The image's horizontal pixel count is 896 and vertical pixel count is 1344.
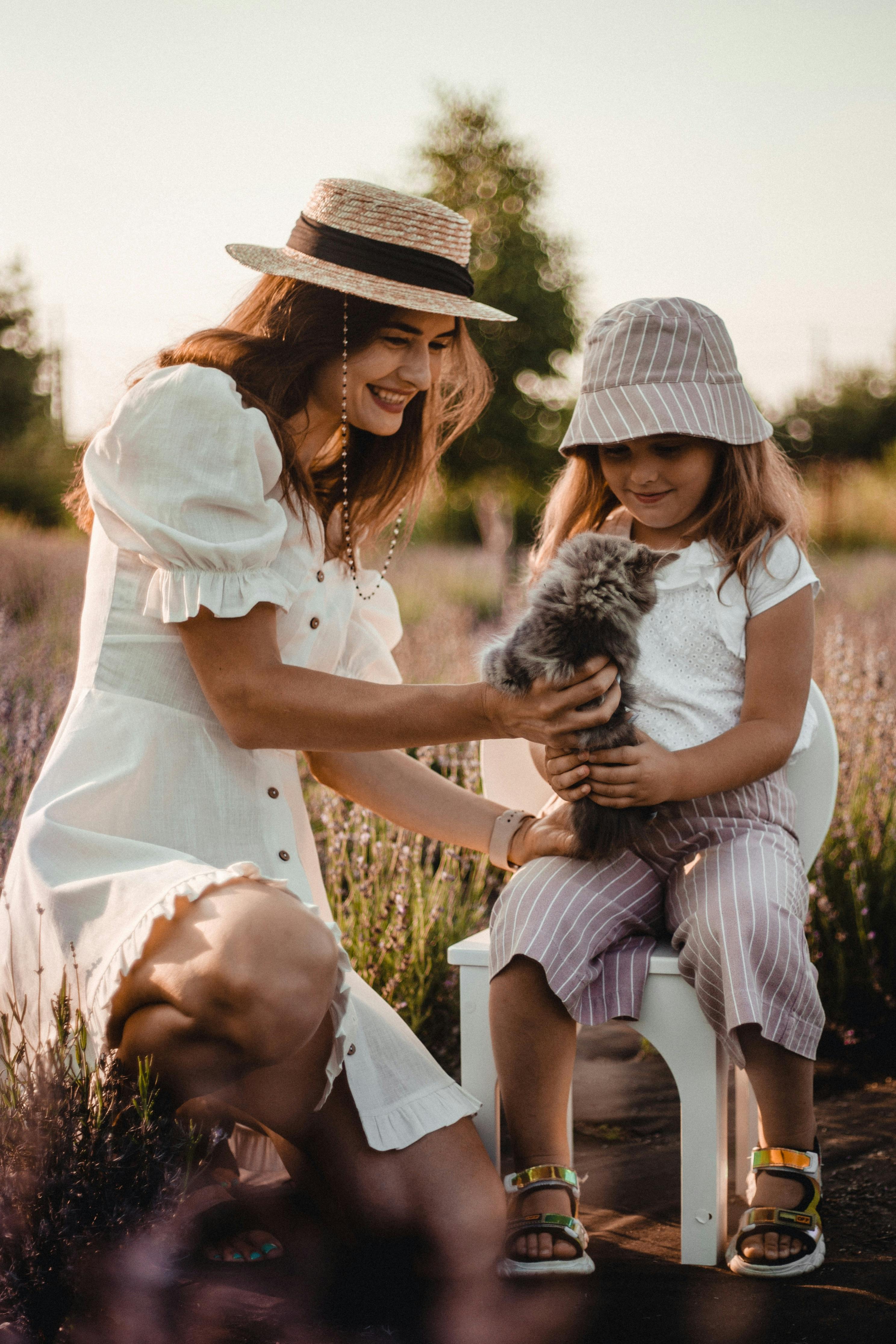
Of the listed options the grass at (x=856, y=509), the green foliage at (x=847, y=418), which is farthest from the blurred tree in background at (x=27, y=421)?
the green foliage at (x=847, y=418)

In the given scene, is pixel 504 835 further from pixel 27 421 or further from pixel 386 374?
pixel 27 421

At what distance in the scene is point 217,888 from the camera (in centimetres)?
205

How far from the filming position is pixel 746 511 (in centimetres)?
272

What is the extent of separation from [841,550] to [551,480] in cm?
1298

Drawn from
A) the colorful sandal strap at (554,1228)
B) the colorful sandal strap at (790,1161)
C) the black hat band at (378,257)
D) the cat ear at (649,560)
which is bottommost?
the colorful sandal strap at (554,1228)

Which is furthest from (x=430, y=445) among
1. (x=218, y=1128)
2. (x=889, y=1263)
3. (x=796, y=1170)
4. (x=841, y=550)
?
(x=841, y=550)

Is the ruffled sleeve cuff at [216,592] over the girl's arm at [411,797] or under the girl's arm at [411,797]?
over

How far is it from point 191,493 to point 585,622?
31.9 inches

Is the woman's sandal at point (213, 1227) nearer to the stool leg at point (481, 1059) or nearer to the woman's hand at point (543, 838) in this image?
the stool leg at point (481, 1059)

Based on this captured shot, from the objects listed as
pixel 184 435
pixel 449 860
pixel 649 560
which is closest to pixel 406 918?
pixel 449 860

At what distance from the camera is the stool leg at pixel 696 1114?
2285 mm

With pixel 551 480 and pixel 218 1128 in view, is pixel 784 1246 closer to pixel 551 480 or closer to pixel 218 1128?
pixel 218 1128

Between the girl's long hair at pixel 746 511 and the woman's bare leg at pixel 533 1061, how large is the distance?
974mm

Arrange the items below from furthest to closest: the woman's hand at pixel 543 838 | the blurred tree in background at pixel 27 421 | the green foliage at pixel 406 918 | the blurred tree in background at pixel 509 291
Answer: the blurred tree in background at pixel 509 291, the blurred tree in background at pixel 27 421, the green foliage at pixel 406 918, the woman's hand at pixel 543 838
